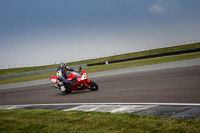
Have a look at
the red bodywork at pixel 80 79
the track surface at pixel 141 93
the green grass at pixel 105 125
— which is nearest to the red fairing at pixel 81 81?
the red bodywork at pixel 80 79

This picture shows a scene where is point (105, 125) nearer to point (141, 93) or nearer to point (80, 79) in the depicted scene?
point (141, 93)

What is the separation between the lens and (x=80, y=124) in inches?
188

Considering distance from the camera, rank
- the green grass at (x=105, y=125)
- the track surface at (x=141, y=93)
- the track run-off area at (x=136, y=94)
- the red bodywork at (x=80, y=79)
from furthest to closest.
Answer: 1. the red bodywork at (x=80, y=79)
2. the track surface at (x=141, y=93)
3. the track run-off area at (x=136, y=94)
4. the green grass at (x=105, y=125)

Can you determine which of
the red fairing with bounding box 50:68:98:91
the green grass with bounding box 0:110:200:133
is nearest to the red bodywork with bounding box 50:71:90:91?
the red fairing with bounding box 50:68:98:91

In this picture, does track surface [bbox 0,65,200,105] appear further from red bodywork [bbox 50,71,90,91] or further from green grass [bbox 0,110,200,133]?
green grass [bbox 0,110,200,133]

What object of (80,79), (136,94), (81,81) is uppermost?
(80,79)

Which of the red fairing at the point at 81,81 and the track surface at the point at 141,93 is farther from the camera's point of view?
the red fairing at the point at 81,81

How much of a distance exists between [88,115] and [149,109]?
1481mm

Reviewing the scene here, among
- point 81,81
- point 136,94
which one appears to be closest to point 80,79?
point 81,81

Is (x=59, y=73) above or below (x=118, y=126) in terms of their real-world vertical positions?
above

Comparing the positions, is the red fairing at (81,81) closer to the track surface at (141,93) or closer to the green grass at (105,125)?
the track surface at (141,93)

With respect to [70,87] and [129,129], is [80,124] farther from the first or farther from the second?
[70,87]

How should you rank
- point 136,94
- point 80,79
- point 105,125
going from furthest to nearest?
1. point 80,79
2. point 136,94
3. point 105,125

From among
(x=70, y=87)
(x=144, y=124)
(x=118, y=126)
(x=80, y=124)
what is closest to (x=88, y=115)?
(x=80, y=124)
